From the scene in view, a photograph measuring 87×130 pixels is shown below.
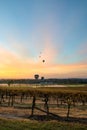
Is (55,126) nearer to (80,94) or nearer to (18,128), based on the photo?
(18,128)

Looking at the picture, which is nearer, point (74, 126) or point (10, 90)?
point (74, 126)

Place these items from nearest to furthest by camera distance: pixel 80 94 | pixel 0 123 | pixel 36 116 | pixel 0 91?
pixel 0 123, pixel 36 116, pixel 80 94, pixel 0 91

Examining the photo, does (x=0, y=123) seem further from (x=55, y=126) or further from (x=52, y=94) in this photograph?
(x=52, y=94)

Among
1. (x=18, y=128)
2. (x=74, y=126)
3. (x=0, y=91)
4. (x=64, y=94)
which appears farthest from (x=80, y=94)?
(x=0, y=91)

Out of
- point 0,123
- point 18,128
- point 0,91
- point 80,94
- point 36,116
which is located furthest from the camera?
point 0,91

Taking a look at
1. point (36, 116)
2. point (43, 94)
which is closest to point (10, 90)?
point (43, 94)

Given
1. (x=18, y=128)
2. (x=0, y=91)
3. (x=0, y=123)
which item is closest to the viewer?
(x=18, y=128)

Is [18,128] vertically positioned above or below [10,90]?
below

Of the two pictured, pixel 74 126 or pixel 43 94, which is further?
pixel 43 94

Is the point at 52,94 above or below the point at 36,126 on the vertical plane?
above
